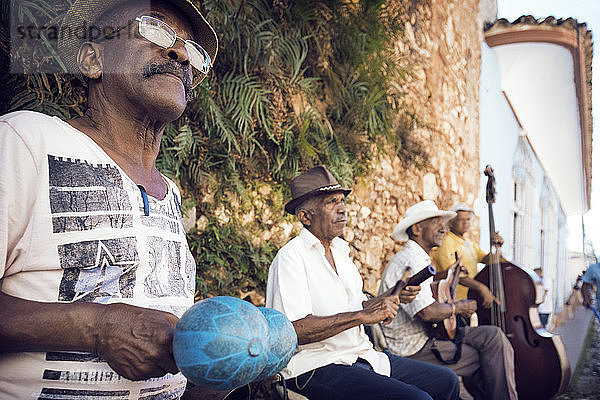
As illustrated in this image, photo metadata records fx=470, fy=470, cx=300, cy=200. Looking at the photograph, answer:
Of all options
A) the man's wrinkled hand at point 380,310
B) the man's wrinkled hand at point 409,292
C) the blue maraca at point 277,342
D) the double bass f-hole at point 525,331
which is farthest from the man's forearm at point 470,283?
the blue maraca at point 277,342

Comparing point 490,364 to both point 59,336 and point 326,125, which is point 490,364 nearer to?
point 326,125

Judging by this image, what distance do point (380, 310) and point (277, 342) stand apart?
1.38 m

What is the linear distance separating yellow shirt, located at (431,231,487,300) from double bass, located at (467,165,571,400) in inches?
9.1

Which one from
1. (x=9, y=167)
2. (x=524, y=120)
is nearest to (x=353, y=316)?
(x=9, y=167)

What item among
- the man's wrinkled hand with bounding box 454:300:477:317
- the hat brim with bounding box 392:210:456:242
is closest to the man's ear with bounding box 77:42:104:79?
the hat brim with bounding box 392:210:456:242

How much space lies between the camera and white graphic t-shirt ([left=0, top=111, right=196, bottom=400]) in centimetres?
103

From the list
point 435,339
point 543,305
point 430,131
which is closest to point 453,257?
point 435,339

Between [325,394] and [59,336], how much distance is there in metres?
1.45

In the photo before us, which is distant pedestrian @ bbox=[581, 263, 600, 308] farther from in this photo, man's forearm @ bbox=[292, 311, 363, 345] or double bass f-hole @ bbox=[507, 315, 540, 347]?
man's forearm @ bbox=[292, 311, 363, 345]

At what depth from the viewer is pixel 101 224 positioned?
44.7 inches

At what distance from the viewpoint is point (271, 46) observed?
3.49m

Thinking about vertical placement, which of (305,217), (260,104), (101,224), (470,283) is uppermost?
(260,104)

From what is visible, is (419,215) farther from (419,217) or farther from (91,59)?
(91,59)

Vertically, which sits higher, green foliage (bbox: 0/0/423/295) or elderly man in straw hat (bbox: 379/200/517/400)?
green foliage (bbox: 0/0/423/295)
